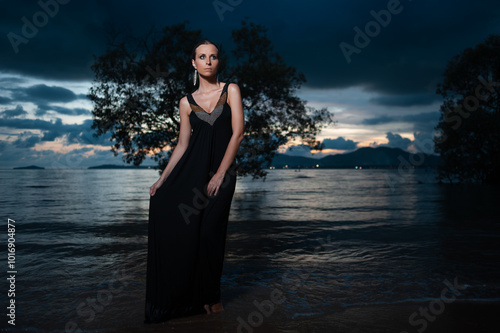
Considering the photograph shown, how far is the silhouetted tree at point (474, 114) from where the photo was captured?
32.5 m

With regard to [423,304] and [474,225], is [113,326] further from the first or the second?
[474,225]

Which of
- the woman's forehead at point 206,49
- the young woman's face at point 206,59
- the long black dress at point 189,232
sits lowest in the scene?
the long black dress at point 189,232

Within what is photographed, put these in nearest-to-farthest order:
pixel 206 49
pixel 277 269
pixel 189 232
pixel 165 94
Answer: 1. pixel 189 232
2. pixel 206 49
3. pixel 277 269
4. pixel 165 94

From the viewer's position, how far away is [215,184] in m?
3.65

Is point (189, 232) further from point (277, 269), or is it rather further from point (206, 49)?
point (277, 269)

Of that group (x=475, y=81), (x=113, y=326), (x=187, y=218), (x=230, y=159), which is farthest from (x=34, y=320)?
(x=475, y=81)

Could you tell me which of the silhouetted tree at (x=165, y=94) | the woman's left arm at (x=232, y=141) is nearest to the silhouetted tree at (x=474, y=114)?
the silhouetted tree at (x=165, y=94)

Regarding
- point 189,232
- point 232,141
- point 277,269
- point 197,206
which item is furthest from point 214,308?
point 277,269

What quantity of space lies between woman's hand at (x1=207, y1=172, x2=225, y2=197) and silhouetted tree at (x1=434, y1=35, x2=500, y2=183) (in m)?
33.9

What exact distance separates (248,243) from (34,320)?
4771mm

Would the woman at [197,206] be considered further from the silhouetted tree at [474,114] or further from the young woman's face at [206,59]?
the silhouetted tree at [474,114]

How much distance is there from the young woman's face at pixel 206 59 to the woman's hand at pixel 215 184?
1040 millimetres

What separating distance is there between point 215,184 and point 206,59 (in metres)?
1.25

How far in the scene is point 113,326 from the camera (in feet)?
11.7
